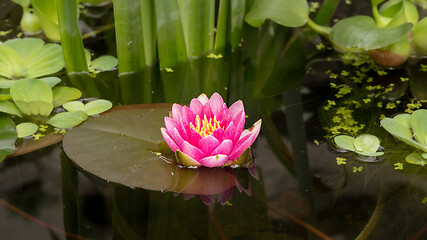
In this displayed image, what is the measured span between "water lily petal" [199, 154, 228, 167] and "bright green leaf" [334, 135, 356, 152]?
0.37 metres

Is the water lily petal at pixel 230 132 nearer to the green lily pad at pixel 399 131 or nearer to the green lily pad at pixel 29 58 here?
the green lily pad at pixel 399 131

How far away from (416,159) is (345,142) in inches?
8.2

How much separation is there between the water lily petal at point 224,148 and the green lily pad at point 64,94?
61 centimetres

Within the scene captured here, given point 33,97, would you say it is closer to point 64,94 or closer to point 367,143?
point 64,94

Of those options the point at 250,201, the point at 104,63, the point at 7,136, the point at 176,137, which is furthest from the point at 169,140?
the point at 104,63

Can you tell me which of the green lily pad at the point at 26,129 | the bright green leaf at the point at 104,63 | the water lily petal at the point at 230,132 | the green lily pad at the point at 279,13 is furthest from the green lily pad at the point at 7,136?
the green lily pad at the point at 279,13

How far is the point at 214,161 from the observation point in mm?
1540

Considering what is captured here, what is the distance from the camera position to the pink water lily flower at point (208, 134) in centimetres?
150

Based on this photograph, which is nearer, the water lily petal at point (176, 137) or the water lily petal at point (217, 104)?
the water lily petal at point (176, 137)

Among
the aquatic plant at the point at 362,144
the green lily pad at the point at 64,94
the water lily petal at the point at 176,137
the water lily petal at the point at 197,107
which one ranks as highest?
the water lily petal at the point at 197,107

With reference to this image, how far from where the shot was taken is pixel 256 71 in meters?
2.14

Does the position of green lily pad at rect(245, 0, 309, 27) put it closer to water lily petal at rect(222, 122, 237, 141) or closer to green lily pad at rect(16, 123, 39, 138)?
water lily petal at rect(222, 122, 237, 141)

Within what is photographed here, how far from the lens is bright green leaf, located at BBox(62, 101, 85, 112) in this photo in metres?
1.79

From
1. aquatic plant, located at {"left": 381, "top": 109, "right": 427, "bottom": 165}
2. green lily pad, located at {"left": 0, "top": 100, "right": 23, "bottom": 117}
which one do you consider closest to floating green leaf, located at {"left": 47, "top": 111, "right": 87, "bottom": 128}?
green lily pad, located at {"left": 0, "top": 100, "right": 23, "bottom": 117}
